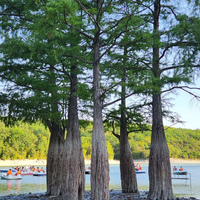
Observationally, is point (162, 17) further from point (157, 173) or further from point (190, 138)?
point (190, 138)

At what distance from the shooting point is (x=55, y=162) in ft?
47.2

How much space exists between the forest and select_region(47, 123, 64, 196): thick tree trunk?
21.9 meters

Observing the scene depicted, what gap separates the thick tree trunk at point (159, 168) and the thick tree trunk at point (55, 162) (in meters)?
4.31

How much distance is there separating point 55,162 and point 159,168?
491 centimetres

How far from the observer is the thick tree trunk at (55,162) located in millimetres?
14258

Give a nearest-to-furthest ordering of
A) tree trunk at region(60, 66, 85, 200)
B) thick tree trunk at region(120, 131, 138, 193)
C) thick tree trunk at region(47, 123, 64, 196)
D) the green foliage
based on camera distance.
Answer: tree trunk at region(60, 66, 85, 200) < thick tree trunk at region(47, 123, 64, 196) < thick tree trunk at region(120, 131, 138, 193) < the green foliage

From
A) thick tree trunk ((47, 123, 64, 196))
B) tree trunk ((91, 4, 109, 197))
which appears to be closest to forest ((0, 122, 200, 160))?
thick tree trunk ((47, 123, 64, 196))

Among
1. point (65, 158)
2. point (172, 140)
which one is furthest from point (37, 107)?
point (172, 140)

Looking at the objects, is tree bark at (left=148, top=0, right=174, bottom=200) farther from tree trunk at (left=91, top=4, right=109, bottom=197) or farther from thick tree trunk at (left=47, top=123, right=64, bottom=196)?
thick tree trunk at (left=47, top=123, right=64, bottom=196)

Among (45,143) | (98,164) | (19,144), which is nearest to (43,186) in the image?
(98,164)

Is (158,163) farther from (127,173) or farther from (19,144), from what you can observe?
(19,144)

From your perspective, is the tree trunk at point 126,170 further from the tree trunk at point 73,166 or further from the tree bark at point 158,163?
→ the tree trunk at point 73,166

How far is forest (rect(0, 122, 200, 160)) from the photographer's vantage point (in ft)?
184

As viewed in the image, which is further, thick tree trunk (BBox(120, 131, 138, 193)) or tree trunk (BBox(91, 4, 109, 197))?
thick tree trunk (BBox(120, 131, 138, 193))
